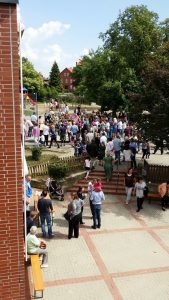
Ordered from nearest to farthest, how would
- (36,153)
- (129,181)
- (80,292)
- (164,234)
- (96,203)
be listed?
1. (80,292)
2. (96,203)
3. (164,234)
4. (129,181)
5. (36,153)

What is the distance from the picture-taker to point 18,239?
739cm

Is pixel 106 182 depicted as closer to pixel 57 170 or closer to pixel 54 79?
pixel 57 170

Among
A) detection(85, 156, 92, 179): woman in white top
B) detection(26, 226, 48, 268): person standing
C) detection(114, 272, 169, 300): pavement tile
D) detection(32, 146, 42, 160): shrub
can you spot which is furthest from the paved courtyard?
detection(32, 146, 42, 160): shrub

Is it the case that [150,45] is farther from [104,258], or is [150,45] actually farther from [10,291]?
[10,291]

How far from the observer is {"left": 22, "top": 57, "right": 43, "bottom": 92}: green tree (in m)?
70.7

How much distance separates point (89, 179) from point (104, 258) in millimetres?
6481

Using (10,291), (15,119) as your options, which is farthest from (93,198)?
(15,119)

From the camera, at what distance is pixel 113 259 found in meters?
11.8

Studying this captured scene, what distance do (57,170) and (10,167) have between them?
10026 mm

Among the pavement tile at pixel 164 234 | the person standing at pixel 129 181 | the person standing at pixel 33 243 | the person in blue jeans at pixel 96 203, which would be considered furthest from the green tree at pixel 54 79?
the person standing at pixel 33 243

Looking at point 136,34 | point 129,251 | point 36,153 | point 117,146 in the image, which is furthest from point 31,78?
point 129,251

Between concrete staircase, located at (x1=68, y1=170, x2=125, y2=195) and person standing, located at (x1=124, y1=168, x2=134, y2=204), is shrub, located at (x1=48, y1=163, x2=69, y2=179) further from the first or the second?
person standing, located at (x1=124, y1=168, x2=134, y2=204)

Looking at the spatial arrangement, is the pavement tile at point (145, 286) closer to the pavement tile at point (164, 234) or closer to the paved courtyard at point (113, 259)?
the paved courtyard at point (113, 259)

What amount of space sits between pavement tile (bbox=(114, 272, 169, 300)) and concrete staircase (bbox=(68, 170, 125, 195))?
6.79 metres
